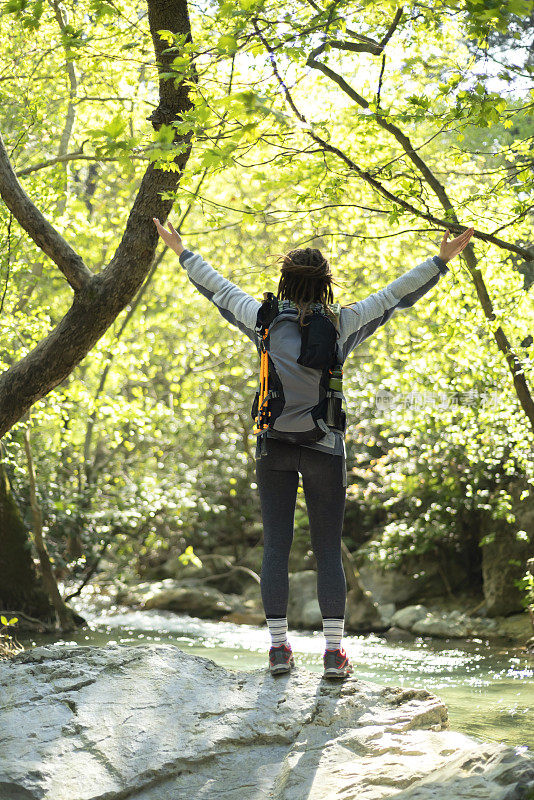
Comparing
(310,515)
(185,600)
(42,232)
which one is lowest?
(185,600)

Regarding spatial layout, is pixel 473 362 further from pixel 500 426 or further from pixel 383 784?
pixel 383 784

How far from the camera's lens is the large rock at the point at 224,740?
8.66 ft

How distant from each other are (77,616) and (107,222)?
692 centimetres

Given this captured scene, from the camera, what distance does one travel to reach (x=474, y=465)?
1104 centimetres

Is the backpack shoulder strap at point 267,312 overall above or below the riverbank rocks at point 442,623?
above

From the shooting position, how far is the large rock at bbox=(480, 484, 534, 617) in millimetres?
10484

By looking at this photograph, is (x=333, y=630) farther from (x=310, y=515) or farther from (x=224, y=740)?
(x=224, y=740)

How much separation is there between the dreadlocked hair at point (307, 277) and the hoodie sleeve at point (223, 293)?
0.65ft

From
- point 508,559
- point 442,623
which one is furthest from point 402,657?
point 508,559

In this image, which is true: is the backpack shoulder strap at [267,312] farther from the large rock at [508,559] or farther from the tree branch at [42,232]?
the large rock at [508,559]

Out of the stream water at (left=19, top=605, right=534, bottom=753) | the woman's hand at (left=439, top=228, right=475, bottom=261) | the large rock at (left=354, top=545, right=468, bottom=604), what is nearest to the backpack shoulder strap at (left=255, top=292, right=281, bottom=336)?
the woman's hand at (left=439, top=228, right=475, bottom=261)

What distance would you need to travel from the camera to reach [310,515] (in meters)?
3.73

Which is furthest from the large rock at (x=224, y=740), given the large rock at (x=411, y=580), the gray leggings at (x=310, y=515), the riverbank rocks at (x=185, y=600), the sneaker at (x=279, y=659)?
the riverbank rocks at (x=185, y=600)

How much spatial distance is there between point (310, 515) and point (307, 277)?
1.15 m
